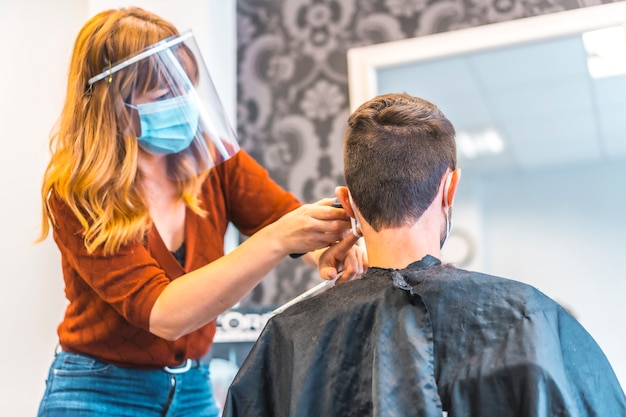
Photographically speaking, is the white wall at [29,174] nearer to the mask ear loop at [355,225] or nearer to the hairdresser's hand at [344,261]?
the hairdresser's hand at [344,261]

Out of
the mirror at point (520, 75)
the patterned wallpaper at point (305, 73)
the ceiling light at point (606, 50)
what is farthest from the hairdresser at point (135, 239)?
the ceiling light at point (606, 50)

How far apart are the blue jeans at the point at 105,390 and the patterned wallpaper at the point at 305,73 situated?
52.2 inches

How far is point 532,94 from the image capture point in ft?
10.5

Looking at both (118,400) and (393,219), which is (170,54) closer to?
(393,219)

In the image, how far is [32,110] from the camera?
261cm

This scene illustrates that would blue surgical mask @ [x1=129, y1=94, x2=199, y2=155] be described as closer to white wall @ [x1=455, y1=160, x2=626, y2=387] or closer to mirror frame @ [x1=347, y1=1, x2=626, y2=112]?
mirror frame @ [x1=347, y1=1, x2=626, y2=112]

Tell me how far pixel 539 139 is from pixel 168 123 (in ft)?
9.79

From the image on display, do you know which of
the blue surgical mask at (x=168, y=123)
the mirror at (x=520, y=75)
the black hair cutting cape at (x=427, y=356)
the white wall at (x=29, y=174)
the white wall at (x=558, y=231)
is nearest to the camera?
the black hair cutting cape at (x=427, y=356)

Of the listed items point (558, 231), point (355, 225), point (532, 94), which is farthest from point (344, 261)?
point (558, 231)

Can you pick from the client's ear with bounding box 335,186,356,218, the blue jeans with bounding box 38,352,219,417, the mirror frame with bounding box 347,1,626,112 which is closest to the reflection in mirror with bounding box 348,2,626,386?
the mirror frame with bounding box 347,1,626,112

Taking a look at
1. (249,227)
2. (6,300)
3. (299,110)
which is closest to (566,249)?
(299,110)

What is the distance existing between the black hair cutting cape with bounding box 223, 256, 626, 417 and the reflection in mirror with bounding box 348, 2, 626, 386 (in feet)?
5.63

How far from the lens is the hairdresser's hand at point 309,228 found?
1337 millimetres

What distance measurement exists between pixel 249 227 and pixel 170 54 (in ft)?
1.85
